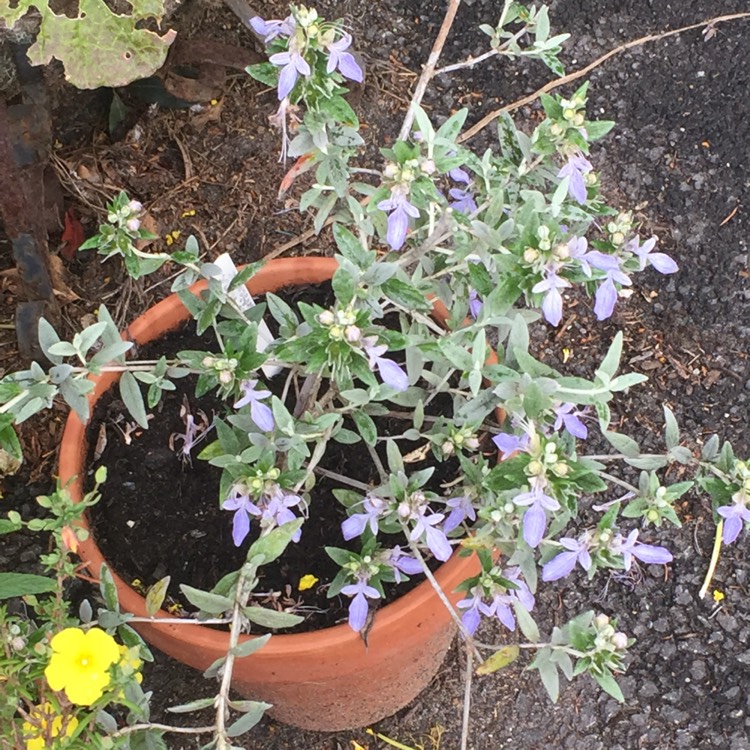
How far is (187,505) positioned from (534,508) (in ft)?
2.47

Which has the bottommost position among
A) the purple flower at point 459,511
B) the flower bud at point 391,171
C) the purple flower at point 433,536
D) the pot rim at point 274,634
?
the pot rim at point 274,634

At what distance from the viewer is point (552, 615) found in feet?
6.19

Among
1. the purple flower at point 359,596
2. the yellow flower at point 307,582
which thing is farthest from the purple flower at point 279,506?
the yellow flower at point 307,582

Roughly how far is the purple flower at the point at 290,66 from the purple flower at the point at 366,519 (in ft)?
1.65

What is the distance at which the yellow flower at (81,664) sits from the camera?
912mm

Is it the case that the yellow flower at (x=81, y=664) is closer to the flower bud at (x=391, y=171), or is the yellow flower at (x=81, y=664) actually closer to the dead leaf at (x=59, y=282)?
the flower bud at (x=391, y=171)

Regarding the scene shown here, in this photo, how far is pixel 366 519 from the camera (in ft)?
3.78

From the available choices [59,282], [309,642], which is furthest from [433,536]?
[59,282]

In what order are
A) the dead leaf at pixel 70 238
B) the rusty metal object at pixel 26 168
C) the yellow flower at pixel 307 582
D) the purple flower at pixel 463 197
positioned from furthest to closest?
1. the dead leaf at pixel 70 238
2. the rusty metal object at pixel 26 168
3. the yellow flower at pixel 307 582
4. the purple flower at pixel 463 197

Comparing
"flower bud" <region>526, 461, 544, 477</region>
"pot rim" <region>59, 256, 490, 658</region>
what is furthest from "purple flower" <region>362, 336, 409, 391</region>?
"pot rim" <region>59, 256, 490, 658</region>

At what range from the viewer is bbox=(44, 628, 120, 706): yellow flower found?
0.91 metres

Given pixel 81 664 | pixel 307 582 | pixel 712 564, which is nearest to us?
pixel 81 664

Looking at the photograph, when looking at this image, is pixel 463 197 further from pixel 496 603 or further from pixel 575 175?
pixel 496 603

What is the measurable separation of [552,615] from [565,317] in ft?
2.13
